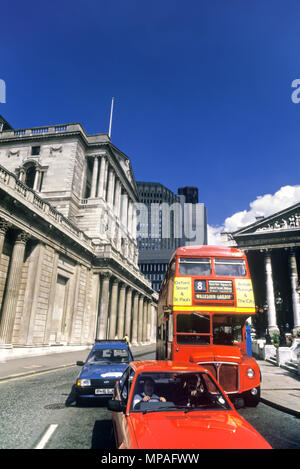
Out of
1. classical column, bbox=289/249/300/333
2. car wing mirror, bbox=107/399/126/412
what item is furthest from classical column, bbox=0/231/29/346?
classical column, bbox=289/249/300/333

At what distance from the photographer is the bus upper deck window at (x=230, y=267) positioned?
32.7 feet

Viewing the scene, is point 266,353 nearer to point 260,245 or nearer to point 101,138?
point 260,245

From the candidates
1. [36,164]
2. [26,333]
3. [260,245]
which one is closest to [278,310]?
[260,245]

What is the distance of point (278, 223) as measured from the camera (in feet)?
135

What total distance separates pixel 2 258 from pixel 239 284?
16132mm

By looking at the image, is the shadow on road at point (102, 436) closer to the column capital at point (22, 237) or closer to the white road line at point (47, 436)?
the white road line at point (47, 436)

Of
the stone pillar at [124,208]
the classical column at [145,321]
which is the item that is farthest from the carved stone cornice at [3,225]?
the classical column at [145,321]

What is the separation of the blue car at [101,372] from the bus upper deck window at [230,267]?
13.7 feet

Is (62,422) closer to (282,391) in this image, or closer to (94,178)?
(282,391)

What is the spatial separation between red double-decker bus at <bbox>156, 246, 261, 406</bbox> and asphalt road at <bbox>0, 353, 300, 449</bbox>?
926 millimetres

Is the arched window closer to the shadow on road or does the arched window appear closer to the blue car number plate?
the blue car number plate

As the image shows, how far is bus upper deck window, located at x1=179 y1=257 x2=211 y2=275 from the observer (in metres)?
9.99

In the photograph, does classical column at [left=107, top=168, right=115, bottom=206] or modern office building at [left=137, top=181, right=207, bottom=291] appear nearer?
classical column at [left=107, top=168, right=115, bottom=206]

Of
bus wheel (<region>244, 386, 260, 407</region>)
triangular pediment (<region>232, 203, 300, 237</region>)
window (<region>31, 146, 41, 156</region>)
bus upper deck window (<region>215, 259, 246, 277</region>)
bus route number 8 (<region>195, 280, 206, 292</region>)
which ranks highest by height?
window (<region>31, 146, 41, 156</region>)
